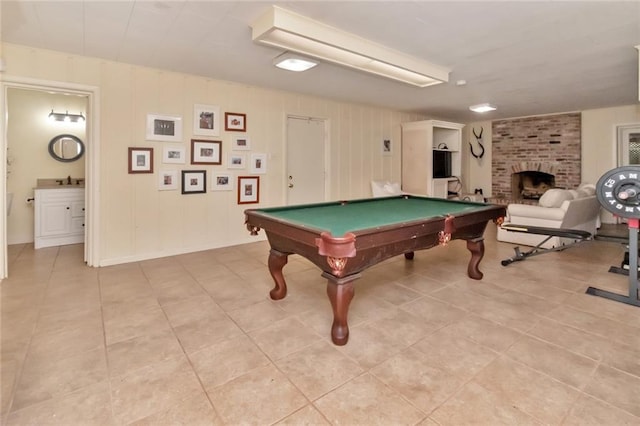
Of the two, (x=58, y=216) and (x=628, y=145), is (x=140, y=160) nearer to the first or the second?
(x=58, y=216)

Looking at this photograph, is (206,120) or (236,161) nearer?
(206,120)

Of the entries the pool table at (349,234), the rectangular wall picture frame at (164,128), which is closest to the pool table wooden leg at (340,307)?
the pool table at (349,234)

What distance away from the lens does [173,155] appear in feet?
14.4

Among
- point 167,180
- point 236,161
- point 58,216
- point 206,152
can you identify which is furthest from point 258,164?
point 58,216

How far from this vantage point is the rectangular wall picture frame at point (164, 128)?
4.20 metres

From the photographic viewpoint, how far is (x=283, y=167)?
5.46 m

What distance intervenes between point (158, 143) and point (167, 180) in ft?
1.59

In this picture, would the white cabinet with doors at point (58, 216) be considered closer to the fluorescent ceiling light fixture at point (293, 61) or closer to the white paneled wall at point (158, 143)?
the white paneled wall at point (158, 143)

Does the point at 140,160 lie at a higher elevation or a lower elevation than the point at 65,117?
lower

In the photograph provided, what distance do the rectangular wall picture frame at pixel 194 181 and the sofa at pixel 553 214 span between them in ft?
15.1

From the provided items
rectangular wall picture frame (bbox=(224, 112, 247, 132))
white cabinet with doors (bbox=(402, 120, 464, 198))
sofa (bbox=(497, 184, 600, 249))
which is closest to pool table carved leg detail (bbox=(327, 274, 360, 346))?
rectangular wall picture frame (bbox=(224, 112, 247, 132))

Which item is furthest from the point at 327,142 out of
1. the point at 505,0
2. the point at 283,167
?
the point at 505,0

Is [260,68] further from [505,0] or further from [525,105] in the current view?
[525,105]

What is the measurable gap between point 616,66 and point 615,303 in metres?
2.90
